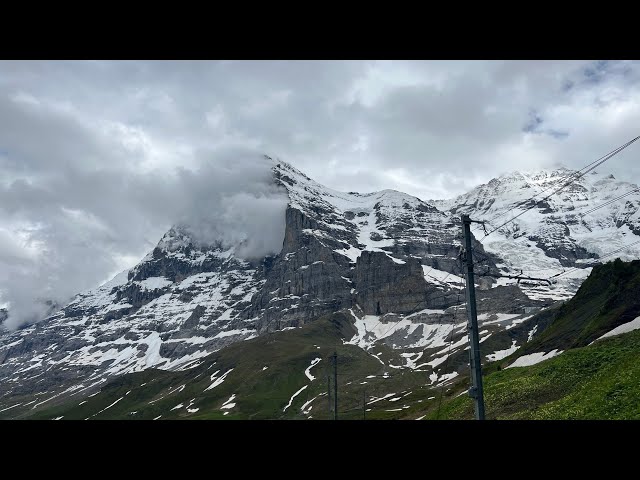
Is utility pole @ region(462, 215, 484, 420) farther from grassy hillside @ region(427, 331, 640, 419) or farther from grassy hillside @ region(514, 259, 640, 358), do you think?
grassy hillside @ region(514, 259, 640, 358)

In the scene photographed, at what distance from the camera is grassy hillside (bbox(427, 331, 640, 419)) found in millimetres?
35000

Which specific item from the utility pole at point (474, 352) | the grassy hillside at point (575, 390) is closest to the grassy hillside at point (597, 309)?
the grassy hillside at point (575, 390)

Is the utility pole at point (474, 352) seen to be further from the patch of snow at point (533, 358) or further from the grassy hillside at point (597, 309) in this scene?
the patch of snow at point (533, 358)

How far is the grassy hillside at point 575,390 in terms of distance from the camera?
115 feet

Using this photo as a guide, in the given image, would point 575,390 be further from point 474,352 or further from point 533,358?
point 533,358

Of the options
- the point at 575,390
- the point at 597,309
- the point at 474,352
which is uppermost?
the point at 597,309

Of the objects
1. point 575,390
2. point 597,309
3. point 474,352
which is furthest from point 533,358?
point 474,352

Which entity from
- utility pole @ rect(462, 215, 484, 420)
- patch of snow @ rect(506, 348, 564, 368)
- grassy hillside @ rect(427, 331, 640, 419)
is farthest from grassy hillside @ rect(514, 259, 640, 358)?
utility pole @ rect(462, 215, 484, 420)

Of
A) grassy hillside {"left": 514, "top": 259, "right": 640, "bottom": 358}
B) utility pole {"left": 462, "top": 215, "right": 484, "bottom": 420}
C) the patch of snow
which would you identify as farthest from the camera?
the patch of snow

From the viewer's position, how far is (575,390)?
4566 centimetres

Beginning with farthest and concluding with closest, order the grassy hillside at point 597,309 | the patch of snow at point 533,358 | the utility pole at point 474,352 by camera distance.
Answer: the patch of snow at point 533,358 < the grassy hillside at point 597,309 < the utility pole at point 474,352
